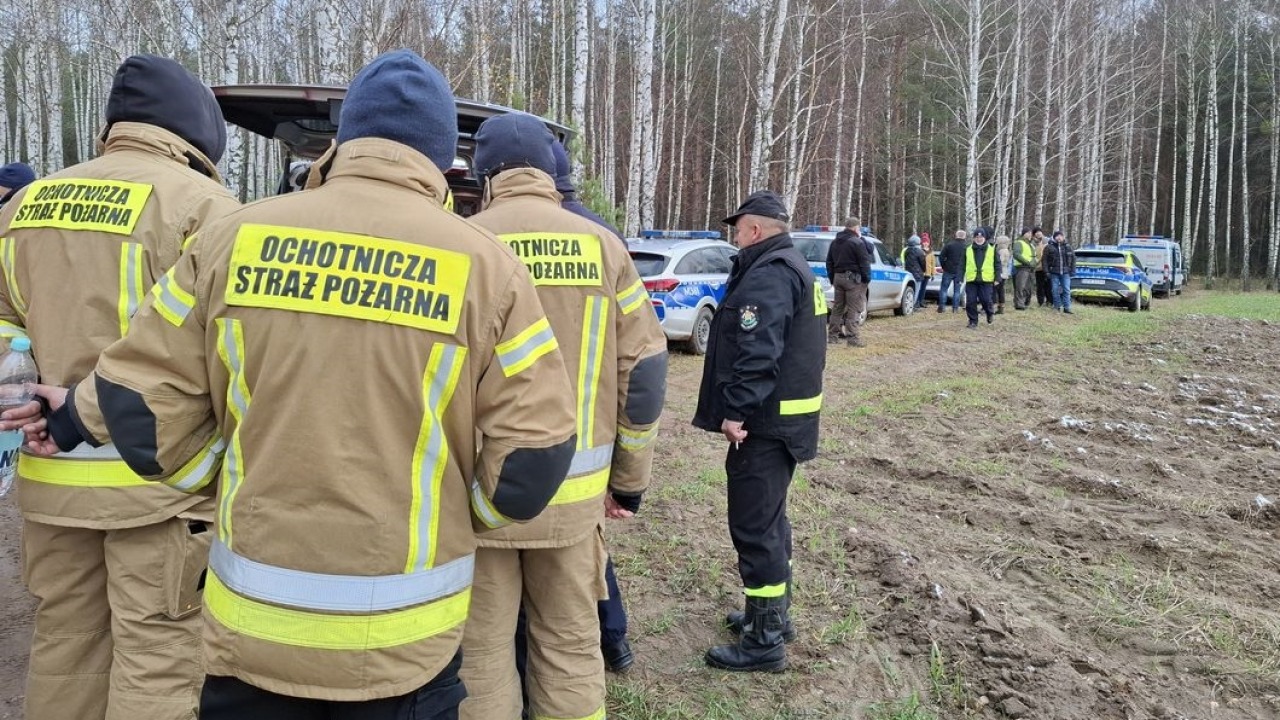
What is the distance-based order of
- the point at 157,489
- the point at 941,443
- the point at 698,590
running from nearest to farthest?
the point at 157,489
the point at 698,590
the point at 941,443

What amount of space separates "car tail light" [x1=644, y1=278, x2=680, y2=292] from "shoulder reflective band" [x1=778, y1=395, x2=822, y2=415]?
688 cm

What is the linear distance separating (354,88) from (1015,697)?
3.03m

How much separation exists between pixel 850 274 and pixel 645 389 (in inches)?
408

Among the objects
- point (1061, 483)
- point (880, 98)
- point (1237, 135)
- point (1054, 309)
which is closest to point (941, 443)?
point (1061, 483)

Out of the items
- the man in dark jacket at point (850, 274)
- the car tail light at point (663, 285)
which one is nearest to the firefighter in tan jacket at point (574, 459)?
the car tail light at point (663, 285)

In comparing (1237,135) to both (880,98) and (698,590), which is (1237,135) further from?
(698,590)

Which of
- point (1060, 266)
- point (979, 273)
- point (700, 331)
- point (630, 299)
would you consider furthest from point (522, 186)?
point (1060, 266)

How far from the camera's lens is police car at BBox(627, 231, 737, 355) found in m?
10.4

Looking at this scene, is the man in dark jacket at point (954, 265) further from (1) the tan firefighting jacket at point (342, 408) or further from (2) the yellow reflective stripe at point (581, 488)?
(1) the tan firefighting jacket at point (342, 408)

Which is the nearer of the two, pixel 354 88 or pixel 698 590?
pixel 354 88

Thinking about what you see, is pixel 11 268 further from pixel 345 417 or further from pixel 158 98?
pixel 345 417

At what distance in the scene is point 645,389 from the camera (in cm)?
262

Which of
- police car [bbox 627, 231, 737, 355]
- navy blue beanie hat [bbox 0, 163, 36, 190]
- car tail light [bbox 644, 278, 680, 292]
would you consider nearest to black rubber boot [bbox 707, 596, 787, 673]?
navy blue beanie hat [bbox 0, 163, 36, 190]

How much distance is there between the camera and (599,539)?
8.87ft
